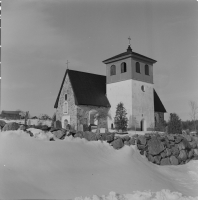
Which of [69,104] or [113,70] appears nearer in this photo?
[69,104]

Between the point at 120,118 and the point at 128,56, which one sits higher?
the point at 128,56

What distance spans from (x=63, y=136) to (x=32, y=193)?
11.2 feet

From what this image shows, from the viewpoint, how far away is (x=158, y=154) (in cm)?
987

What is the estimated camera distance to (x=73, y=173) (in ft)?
19.8

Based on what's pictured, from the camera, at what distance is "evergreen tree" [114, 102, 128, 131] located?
72.5 ft

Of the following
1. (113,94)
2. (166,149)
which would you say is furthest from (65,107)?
(166,149)

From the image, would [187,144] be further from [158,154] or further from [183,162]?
[158,154]

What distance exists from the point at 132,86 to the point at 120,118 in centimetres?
350

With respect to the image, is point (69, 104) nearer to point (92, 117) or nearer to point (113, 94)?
point (92, 117)

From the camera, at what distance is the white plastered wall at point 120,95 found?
78.3 feet

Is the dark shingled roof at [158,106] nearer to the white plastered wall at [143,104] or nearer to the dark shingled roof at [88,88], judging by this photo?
the dark shingled roof at [88,88]

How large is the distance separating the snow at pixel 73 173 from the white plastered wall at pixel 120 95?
1572cm

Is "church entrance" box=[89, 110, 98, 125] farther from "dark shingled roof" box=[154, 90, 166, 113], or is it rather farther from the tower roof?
"dark shingled roof" box=[154, 90, 166, 113]

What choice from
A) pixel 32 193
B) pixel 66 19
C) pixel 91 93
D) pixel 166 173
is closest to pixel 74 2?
pixel 66 19
